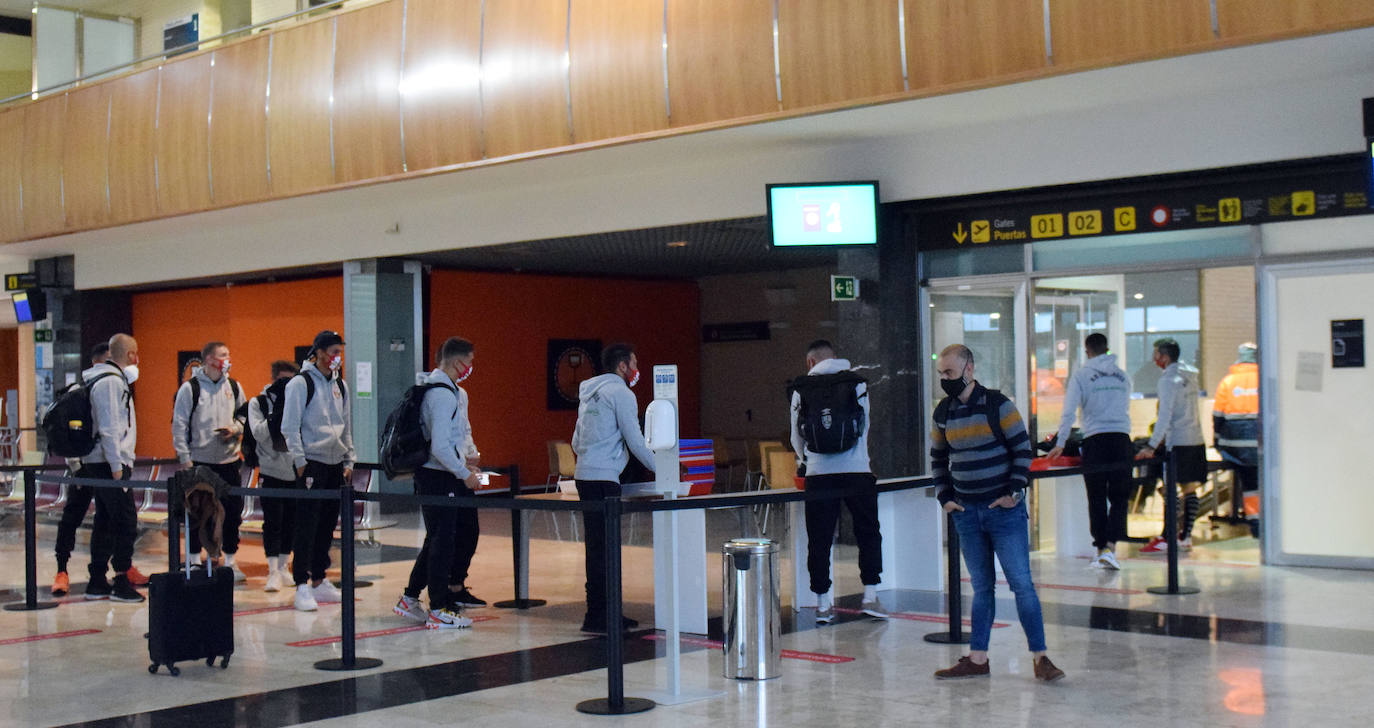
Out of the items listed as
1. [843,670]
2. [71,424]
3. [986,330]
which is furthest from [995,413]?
[71,424]

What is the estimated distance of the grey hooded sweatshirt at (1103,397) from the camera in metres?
10.2

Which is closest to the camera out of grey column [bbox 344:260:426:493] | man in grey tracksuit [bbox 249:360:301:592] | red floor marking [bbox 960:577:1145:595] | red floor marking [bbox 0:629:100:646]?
red floor marking [bbox 0:629:100:646]

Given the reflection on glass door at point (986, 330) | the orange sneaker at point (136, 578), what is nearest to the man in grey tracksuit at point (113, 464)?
the orange sneaker at point (136, 578)

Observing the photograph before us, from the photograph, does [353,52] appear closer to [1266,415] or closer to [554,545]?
[554,545]

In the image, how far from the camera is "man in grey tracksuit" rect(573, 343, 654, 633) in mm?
7680

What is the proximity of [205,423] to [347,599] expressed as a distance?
3.48 metres

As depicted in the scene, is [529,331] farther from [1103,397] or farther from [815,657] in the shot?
[815,657]

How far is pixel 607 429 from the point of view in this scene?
7695 millimetres

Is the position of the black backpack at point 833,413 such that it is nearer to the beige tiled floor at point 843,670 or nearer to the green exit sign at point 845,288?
the beige tiled floor at point 843,670

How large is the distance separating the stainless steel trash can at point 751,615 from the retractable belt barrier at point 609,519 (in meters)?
0.28

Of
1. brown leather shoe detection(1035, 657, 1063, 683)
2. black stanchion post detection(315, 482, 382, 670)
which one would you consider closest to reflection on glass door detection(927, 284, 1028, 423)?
brown leather shoe detection(1035, 657, 1063, 683)

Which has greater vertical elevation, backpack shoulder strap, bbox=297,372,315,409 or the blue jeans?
backpack shoulder strap, bbox=297,372,315,409

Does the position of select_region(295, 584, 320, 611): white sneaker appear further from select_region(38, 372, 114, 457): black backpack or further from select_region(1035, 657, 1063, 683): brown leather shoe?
select_region(1035, 657, 1063, 683): brown leather shoe

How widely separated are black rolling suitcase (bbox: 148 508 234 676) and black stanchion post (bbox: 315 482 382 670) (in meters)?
0.51
